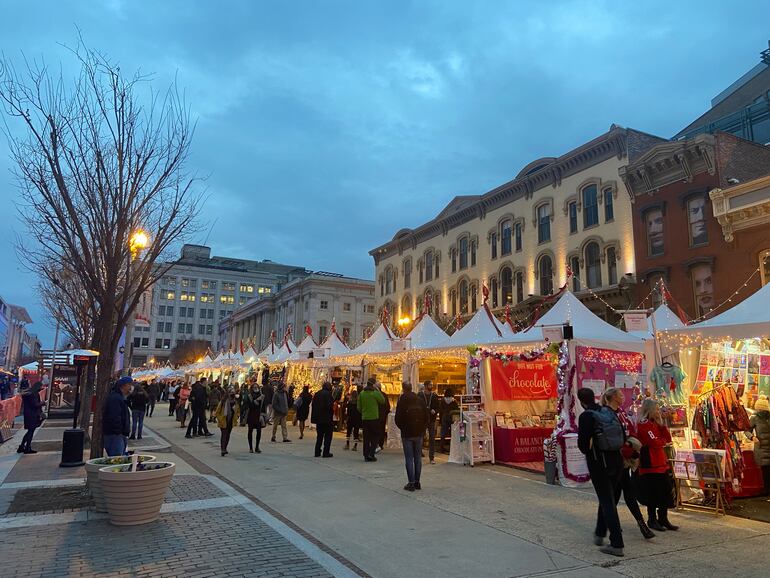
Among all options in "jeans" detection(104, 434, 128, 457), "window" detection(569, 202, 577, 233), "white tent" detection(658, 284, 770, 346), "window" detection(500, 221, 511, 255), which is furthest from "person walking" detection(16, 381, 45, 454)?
"window" detection(500, 221, 511, 255)

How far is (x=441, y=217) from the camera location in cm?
4047

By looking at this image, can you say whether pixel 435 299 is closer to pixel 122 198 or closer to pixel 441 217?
pixel 441 217

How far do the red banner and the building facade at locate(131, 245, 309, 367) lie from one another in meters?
100

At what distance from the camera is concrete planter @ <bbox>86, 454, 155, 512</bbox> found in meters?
7.14

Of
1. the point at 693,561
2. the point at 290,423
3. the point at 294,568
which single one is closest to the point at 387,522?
the point at 294,568

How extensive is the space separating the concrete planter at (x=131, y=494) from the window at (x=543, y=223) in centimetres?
2775

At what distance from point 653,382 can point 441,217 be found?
31.0 meters

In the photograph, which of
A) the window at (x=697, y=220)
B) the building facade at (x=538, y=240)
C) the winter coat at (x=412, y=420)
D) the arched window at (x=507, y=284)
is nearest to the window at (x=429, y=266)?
the building facade at (x=538, y=240)

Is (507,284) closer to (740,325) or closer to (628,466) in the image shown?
(740,325)

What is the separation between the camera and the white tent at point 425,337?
16109mm

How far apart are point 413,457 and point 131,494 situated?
4.59 m

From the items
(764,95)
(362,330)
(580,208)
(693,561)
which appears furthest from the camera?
(362,330)

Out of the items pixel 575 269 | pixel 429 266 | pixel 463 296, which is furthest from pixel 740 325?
pixel 429 266

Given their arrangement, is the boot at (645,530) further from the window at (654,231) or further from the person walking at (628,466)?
the window at (654,231)
